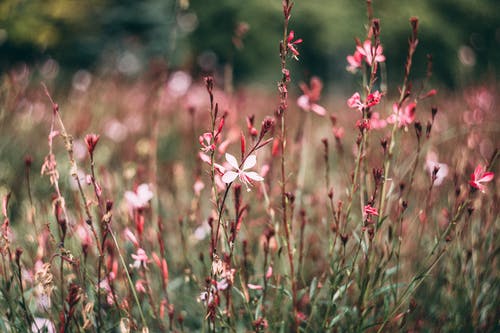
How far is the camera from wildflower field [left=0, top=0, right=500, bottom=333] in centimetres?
108

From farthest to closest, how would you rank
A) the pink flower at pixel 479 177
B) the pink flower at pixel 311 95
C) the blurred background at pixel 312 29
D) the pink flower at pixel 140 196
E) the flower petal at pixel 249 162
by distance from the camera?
the blurred background at pixel 312 29 < the pink flower at pixel 311 95 < the pink flower at pixel 140 196 < the pink flower at pixel 479 177 < the flower petal at pixel 249 162

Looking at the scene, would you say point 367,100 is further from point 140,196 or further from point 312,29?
point 312,29

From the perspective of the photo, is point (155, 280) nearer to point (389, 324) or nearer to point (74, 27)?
point (389, 324)

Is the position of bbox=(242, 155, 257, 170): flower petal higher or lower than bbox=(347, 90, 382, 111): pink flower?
lower

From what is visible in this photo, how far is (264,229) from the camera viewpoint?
1759mm

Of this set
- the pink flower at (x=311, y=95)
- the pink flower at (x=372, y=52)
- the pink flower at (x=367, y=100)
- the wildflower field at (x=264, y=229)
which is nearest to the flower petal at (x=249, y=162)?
the wildflower field at (x=264, y=229)

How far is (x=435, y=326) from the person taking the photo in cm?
153

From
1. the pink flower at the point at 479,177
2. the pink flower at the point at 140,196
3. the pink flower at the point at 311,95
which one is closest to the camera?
the pink flower at the point at 479,177

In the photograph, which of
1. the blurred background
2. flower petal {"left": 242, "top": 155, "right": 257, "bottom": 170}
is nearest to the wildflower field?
flower petal {"left": 242, "top": 155, "right": 257, "bottom": 170}

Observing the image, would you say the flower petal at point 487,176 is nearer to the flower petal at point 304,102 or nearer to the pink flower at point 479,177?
the pink flower at point 479,177

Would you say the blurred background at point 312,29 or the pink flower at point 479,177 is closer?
the pink flower at point 479,177

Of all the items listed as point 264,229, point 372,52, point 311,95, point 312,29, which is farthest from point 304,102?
point 312,29

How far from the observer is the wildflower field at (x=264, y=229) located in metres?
1.08

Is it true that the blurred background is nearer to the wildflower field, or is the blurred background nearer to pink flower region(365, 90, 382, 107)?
the wildflower field
